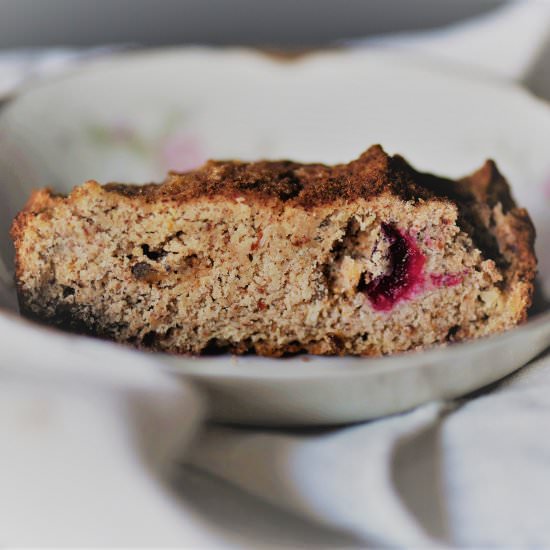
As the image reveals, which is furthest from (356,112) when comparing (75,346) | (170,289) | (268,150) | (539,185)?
(75,346)

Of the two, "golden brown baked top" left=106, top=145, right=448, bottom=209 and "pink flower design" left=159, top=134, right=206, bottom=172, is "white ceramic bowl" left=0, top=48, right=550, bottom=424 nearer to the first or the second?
"pink flower design" left=159, top=134, right=206, bottom=172

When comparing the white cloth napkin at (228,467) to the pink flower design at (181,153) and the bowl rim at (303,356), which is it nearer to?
the bowl rim at (303,356)

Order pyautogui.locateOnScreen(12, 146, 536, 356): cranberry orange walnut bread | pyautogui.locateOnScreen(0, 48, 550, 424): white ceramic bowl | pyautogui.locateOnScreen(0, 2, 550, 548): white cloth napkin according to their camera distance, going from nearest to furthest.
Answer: pyautogui.locateOnScreen(0, 2, 550, 548): white cloth napkin, pyautogui.locateOnScreen(12, 146, 536, 356): cranberry orange walnut bread, pyautogui.locateOnScreen(0, 48, 550, 424): white ceramic bowl

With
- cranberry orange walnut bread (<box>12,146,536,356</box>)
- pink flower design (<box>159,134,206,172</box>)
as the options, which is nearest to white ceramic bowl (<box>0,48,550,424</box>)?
pink flower design (<box>159,134,206,172</box>)

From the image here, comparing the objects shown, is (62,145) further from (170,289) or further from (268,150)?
(170,289)

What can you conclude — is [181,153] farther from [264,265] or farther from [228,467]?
[228,467]

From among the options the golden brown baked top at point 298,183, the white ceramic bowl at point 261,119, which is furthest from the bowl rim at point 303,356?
the golden brown baked top at point 298,183

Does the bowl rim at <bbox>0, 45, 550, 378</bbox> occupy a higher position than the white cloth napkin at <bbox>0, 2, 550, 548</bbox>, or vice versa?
the bowl rim at <bbox>0, 45, 550, 378</bbox>
